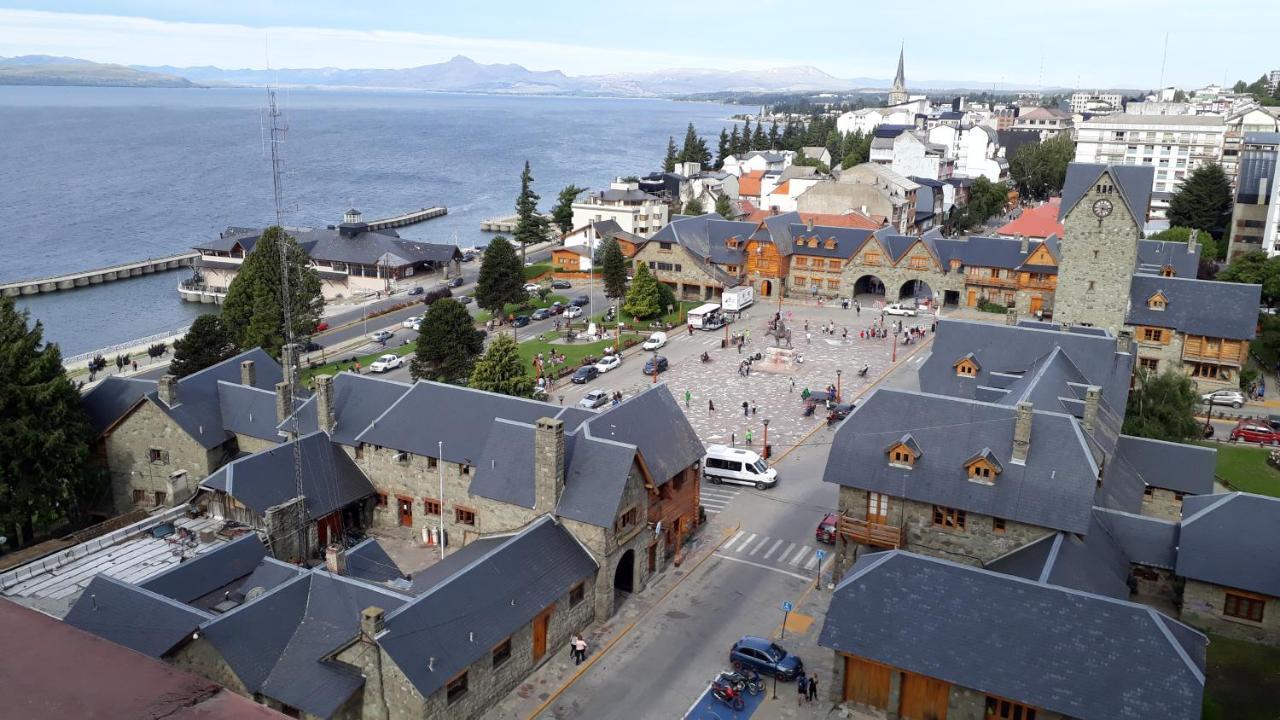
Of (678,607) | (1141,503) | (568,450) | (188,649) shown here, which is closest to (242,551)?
(188,649)

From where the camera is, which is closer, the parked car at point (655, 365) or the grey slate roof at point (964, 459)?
the grey slate roof at point (964, 459)

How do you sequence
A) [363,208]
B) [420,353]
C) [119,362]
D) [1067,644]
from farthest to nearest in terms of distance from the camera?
[363,208]
[119,362]
[420,353]
[1067,644]

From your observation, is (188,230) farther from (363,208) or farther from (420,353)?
(420,353)

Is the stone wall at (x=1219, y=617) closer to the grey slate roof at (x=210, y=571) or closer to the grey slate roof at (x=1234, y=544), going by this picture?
the grey slate roof at (x=1234, y=544)

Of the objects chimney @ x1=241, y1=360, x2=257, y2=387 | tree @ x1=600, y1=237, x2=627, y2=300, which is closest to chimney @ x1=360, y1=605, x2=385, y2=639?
→ chimney @ x1=241, y1=360, x2=257, y2=387

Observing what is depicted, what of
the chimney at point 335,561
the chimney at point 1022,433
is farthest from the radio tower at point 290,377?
the chimney at point 1022,433
